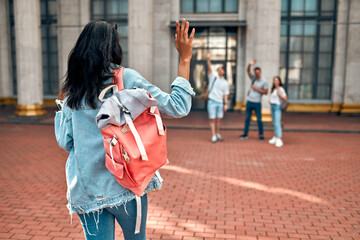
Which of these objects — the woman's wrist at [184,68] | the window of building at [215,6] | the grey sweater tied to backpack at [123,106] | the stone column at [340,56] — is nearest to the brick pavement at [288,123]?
the stone column at [340,56]

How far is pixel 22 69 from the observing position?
47.8 ft

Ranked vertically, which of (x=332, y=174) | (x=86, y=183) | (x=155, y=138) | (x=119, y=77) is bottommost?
(x=332, y=174)

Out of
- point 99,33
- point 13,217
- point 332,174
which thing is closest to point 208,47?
point 332,174

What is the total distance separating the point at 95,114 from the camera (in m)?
1.88

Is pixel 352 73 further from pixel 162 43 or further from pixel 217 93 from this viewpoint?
pixel 217 93

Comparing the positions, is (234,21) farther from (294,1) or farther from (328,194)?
(328,194)

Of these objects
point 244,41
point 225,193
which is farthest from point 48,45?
point 225,193

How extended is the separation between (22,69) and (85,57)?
1406cm

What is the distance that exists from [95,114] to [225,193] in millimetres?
4082

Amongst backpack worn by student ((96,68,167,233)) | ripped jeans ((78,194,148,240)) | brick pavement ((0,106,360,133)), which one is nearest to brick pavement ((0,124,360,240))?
ripped jeans ((78,194,148,240))

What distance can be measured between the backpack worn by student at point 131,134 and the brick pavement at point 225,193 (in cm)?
249

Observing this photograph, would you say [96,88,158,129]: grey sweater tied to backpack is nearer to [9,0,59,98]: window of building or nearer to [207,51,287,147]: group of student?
[207,51,287,147]: group of student

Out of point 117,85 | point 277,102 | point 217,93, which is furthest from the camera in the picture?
point 217,93

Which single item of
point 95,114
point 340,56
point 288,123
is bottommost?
point 288,123
